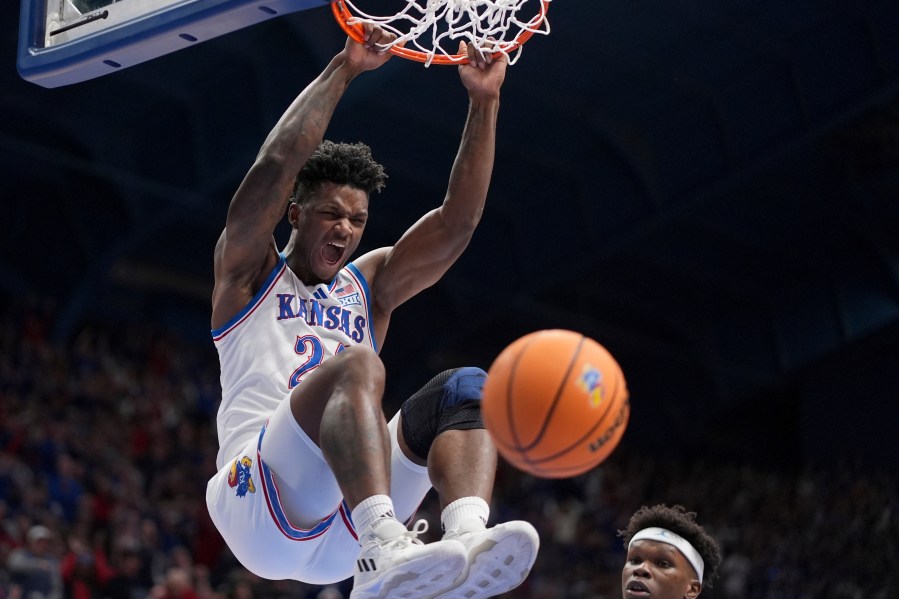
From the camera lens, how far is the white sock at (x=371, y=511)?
4023 mm

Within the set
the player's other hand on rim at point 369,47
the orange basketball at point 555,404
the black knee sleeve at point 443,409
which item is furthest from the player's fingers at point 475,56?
the orange basketball at point 555,404

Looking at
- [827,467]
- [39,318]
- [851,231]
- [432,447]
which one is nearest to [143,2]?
[432,447]

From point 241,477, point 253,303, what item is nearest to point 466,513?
point 241,477

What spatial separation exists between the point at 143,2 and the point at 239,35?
10330 millimetres

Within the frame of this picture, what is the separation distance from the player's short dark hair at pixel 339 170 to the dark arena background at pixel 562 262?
596cm

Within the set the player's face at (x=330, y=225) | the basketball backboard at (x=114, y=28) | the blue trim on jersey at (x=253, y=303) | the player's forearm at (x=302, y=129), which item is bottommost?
the blue trim on jersey at (x=253, y=303)

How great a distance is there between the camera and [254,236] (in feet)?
15.8

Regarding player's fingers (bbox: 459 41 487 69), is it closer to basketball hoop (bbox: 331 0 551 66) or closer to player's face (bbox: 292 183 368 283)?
basketball hoop (bbox: 331 0 551 66)

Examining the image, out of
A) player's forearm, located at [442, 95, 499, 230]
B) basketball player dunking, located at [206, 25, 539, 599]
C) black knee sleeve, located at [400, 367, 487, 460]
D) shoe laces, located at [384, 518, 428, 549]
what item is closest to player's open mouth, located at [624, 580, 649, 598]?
basketball player dunking, located at [206, 25, 539, 599]

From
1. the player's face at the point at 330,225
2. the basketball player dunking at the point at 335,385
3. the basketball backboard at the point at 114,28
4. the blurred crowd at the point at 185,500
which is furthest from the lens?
the blurred crowd at the point at 185,500

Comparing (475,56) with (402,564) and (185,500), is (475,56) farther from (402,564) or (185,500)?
(185,500)

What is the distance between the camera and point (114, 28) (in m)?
4.98

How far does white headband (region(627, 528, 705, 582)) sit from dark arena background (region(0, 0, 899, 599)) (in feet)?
16.8

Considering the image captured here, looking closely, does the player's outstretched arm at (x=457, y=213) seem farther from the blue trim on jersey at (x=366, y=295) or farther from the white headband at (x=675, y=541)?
the white headband at (x=675, y=541)
